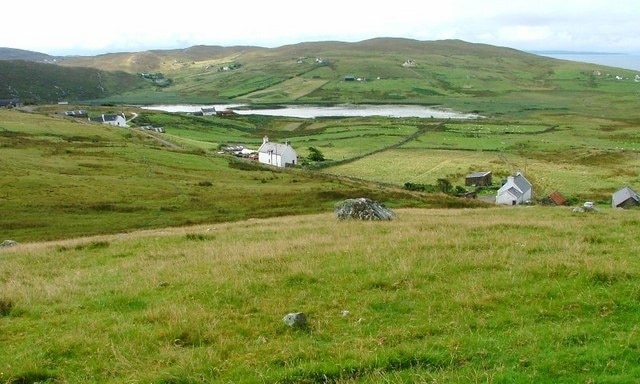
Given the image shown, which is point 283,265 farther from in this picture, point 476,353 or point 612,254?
point 612,254

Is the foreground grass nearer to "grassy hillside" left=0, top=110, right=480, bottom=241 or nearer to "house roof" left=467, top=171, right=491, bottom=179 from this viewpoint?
"grassy hillside" left=0, top=110, right=480, bottom=241

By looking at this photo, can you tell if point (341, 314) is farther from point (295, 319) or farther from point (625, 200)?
point (625, 200)

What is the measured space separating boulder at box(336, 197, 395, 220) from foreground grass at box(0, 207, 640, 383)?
11.3m

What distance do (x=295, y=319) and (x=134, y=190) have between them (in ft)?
196

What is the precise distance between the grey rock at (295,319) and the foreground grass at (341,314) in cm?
21

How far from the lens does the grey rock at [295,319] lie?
1255 centimetres

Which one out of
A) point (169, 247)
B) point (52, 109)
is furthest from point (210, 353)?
point (52, 109)

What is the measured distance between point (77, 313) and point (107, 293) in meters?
1.56

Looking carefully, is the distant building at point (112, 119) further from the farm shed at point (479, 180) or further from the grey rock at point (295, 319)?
the grey rock at point (295, 319)

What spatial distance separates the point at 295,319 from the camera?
12.6 meters

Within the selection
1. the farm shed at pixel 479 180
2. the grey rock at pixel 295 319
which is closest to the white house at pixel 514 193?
the farm shed at pixel 479 180

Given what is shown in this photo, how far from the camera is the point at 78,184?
68.2 m

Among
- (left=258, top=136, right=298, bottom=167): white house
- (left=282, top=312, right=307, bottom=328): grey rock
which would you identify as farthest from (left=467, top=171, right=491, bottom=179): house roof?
(left=282, top=312, right=307, bottom=328): grey rock

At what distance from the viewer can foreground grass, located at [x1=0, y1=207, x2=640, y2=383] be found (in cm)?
1038
